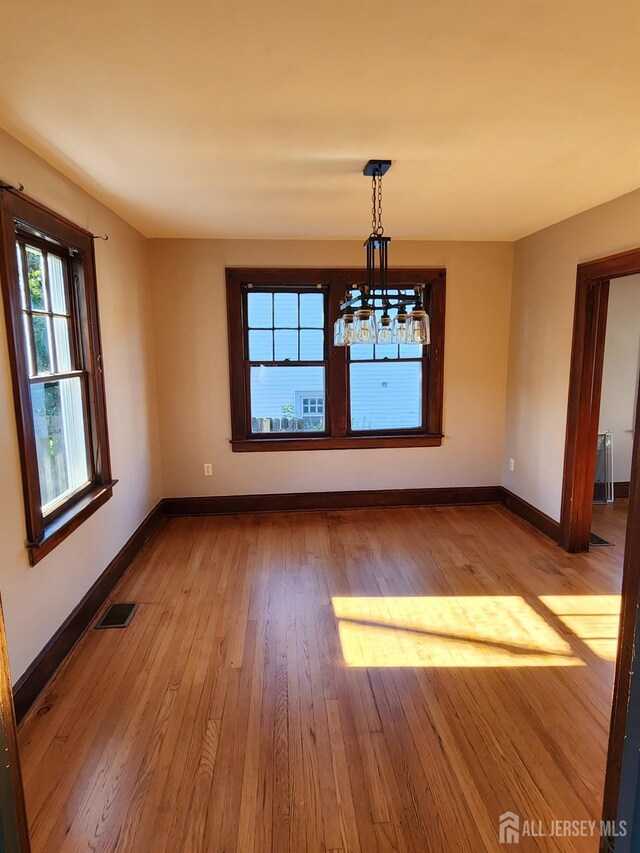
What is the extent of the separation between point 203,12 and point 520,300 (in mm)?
3656

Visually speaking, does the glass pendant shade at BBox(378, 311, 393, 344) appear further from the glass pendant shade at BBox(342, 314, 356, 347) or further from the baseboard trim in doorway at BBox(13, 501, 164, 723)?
the baseboard trim in doorway at BBox(13, 501, 164, 723)

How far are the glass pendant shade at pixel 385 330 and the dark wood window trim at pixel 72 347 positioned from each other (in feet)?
5.56

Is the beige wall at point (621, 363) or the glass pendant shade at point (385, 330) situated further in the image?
the beige wall at point (621, 363)

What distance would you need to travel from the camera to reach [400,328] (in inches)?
94.9

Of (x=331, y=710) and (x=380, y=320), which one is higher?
(x=380, y=320)

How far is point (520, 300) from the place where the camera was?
4.26 m

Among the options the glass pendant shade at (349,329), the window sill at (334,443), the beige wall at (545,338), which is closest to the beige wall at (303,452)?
the window sill at (334,443)

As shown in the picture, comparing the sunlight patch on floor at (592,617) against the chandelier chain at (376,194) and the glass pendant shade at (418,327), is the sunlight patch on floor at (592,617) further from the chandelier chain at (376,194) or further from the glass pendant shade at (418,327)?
the chandelier chain at (376,194)

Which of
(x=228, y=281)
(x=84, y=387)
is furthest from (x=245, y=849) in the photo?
(x=228, y=281)

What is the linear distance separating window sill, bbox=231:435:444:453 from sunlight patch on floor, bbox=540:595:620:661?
1.86 m

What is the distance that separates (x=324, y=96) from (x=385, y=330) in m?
1.06


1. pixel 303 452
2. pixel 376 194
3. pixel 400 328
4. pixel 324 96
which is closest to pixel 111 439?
pixel 303 452

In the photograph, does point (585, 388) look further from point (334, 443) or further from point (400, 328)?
point (334, 443)

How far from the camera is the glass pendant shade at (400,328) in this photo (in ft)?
7.86
